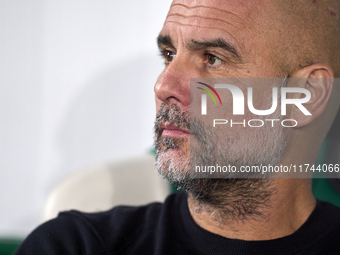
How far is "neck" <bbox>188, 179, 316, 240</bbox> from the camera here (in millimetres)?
934

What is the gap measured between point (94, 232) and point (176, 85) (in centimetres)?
41

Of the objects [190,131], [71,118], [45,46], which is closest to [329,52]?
[190,131]

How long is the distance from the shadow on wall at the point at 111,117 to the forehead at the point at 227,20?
45.7 inches

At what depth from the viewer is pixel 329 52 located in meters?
0.97

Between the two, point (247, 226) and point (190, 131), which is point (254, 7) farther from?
point (247, 226)

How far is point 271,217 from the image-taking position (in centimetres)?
95

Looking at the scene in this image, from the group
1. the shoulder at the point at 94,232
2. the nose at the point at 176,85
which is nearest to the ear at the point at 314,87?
the nose at the point at 176,85

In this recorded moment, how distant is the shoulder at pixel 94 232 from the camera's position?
3.13ft

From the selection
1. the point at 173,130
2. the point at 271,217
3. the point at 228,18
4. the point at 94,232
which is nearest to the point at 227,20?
the point at 228,18

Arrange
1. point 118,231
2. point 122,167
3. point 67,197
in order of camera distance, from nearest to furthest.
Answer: point 118,231
point 67,197
point 122,167

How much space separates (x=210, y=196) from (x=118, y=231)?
0.25 m

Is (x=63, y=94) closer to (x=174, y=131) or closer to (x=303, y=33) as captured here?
(x=174, y=131)

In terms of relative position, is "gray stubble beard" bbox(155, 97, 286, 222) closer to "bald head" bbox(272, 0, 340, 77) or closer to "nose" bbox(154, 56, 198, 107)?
"nose" bbox(154, 56, 198, 107)

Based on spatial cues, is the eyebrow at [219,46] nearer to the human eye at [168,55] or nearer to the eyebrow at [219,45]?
the eyebrow at [219,45]
